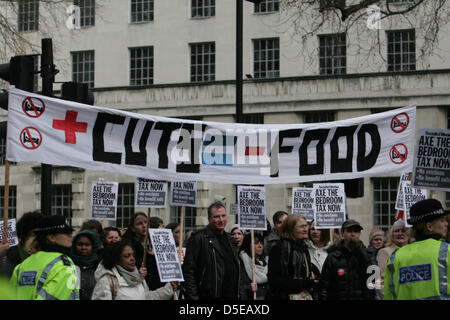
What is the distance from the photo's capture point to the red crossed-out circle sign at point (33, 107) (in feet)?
31.6

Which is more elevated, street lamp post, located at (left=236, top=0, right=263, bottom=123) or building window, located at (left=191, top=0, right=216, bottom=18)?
building window, located at (left=191, top=0, right=216, bottom=18)

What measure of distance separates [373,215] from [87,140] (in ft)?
87.9

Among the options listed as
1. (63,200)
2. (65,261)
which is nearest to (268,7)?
(63,200)

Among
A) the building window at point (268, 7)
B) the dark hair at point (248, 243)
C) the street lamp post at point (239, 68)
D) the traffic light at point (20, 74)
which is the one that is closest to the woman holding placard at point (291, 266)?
the dark hair at point (248, 243)

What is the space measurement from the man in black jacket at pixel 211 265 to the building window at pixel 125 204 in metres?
28.4

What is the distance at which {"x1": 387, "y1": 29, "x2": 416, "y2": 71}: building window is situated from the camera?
35.7 meters

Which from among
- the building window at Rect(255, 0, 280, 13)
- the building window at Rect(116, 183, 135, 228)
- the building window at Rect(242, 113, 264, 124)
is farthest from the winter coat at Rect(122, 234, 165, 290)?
the building window at Rect(116, 183, 135, 228)

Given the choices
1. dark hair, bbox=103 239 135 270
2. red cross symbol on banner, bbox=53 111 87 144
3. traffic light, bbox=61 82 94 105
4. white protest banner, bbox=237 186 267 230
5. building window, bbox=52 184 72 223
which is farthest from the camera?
building window, bbox=52 184 72 223

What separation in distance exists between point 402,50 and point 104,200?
20539 mm

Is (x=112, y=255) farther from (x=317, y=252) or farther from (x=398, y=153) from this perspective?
(x=317, y=252)

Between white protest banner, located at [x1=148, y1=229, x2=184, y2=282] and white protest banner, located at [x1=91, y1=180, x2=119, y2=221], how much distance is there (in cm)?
643

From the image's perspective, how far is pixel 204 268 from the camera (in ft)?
34.7

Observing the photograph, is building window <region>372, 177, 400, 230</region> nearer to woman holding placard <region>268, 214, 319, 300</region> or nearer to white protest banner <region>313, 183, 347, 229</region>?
white protest banner <region>313, 183, 347, 229</region>


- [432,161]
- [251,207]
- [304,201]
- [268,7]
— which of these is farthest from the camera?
[268,7]
